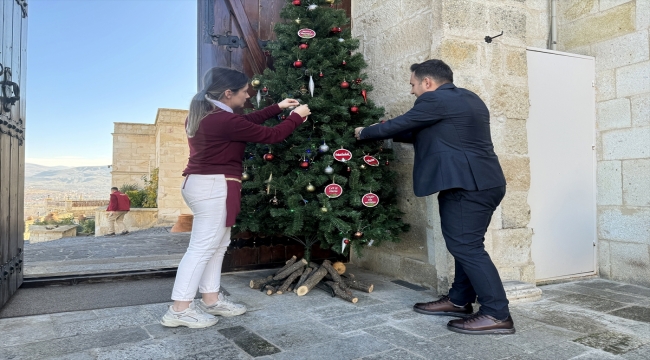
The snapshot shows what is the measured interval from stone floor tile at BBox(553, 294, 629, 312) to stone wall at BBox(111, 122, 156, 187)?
20421mm

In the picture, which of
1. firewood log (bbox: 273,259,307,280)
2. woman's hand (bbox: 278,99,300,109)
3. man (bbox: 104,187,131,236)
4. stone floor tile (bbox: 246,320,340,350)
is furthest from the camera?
man (bbox: 104,187,131,236)

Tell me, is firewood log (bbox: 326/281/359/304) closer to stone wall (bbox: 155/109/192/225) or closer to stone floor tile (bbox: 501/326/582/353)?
stone floor tile (bbox: 501/326/582/353)

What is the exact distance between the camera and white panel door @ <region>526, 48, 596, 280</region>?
402 centimetres

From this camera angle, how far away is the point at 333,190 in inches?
132

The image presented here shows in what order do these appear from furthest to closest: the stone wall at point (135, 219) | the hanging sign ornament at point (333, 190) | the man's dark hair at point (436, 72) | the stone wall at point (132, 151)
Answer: the stone wall at point (132, 151), the stone wall at point (135, 219), the hanging sign ornament at point (333, 190), the man's dark hair at point (436, 72)

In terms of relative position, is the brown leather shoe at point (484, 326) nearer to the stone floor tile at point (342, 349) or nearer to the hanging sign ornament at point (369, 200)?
the stone floor tile at point (342, 349)

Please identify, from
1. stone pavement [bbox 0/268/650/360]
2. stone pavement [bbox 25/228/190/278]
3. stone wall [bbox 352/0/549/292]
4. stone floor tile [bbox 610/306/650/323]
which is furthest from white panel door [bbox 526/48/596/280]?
stone pavement [bbox 25/228/190/278]

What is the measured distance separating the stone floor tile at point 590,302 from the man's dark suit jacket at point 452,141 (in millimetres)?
1298

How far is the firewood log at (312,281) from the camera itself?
3516 mm

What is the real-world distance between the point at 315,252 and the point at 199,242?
2181mm

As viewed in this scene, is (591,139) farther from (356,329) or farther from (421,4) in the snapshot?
(356,329)

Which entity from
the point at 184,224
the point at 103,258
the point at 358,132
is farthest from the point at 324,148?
the point at 184,224

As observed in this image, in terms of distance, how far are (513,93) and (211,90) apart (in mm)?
2398

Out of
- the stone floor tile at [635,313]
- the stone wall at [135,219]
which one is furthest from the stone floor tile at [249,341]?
the stone wall at [135,219]
